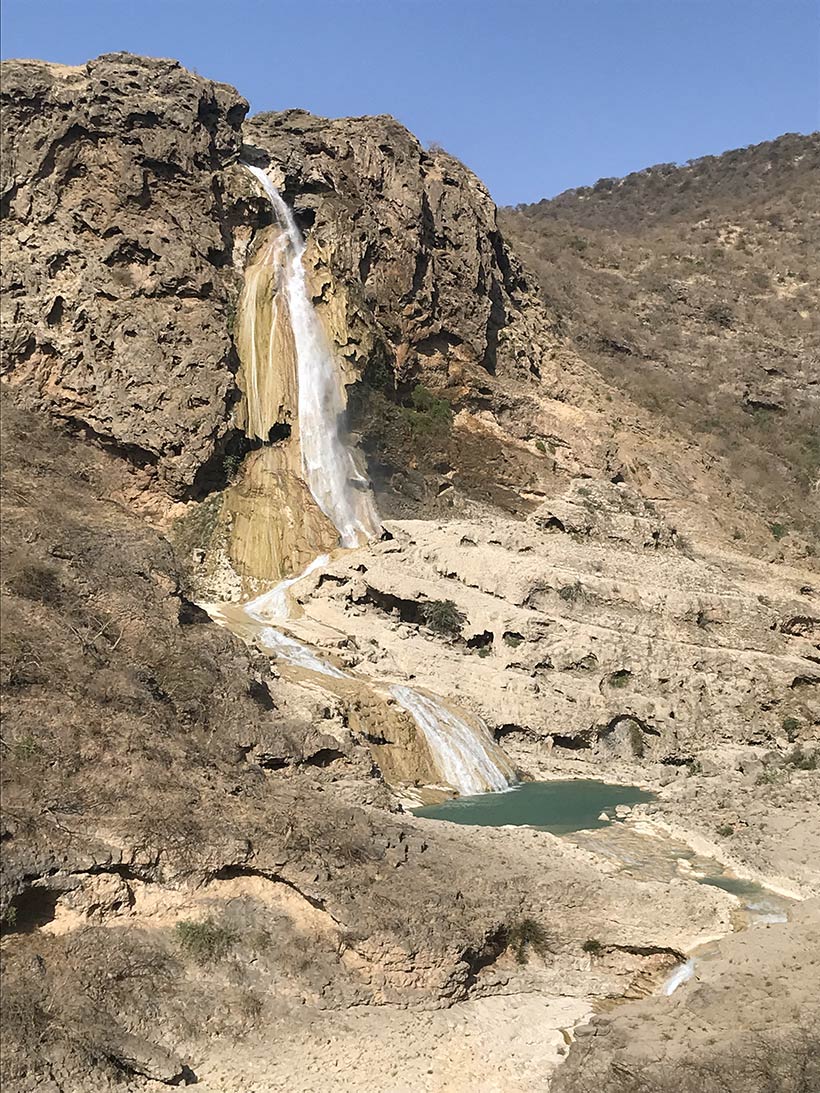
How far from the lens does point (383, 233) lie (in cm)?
3266

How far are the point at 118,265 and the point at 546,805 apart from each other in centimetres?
1905

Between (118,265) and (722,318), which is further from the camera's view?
(722,318)

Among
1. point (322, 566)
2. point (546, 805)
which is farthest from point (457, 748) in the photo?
point (322, 566)

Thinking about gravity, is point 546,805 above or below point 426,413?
below

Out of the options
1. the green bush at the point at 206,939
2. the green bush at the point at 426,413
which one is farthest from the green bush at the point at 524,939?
the green bush at the point at 426,413

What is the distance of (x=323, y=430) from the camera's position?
28.4 meters

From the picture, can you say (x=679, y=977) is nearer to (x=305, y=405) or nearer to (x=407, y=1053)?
(x=407, y=1053)

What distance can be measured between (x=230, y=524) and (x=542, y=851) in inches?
613

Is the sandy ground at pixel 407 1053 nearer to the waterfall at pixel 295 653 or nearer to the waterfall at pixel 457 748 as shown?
the waterfall at pixel 457 748

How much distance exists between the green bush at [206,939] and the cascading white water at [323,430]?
56.5 ft

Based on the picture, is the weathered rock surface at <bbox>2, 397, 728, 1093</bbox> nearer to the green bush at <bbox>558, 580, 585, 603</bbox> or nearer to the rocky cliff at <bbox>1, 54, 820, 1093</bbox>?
the rocky cliff at <bbox>1, 54, 820, 1093</bbox>

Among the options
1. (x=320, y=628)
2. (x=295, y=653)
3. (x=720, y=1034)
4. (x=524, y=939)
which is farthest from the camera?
(x=320, y=628)

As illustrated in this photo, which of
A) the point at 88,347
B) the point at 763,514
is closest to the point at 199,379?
the point at 88,347

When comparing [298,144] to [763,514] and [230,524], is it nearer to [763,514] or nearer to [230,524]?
[230,524]
